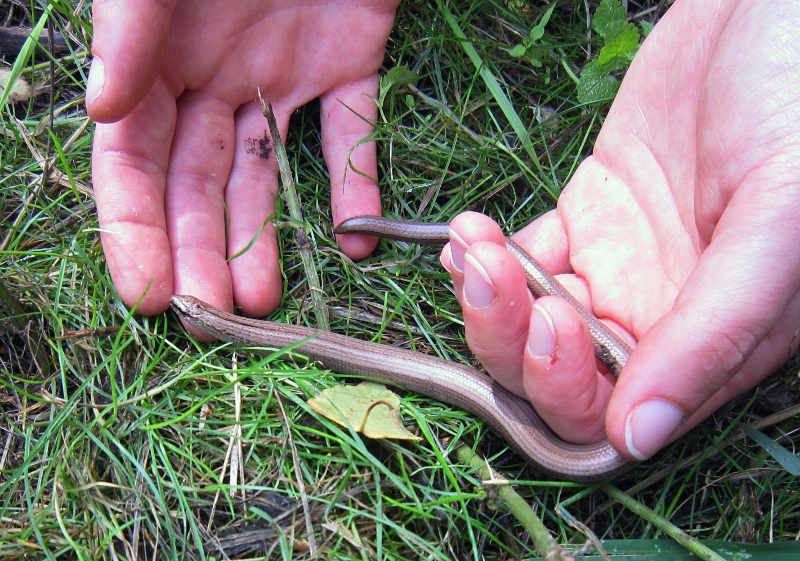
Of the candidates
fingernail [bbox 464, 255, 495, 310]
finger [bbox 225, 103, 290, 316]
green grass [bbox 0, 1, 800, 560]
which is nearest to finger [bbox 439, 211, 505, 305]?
fingernail [bbox 464, 255, 495, 310]

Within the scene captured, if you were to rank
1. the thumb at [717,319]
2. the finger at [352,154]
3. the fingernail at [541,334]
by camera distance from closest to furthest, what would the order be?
the thumb at [717,319] → the fingernail at [541,334] → the finger at [352,154]

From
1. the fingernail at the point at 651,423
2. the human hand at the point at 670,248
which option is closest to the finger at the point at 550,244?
the human hand at the point at 670,248

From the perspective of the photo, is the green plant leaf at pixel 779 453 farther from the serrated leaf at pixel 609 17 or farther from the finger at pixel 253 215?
the finger at pixel 253 215

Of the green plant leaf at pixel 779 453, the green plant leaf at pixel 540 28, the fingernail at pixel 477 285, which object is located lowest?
the green plant leaf at pixel 779 453

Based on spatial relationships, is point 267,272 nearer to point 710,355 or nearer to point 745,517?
point 710,355

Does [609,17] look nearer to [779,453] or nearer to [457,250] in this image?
[457,250]

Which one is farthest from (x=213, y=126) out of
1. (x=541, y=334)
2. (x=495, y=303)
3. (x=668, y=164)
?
(x=668, y=164)

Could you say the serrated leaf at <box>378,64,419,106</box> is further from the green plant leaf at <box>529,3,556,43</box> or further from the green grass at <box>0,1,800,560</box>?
the green plant leaf at <box>529,3,556,43</box>
